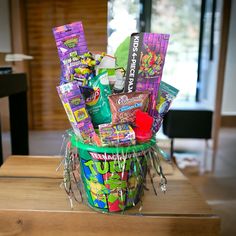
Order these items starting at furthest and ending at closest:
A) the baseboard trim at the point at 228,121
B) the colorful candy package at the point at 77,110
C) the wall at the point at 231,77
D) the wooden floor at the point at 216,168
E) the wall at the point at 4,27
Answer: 1. the baseboard trim at the point at 228,121
2. the wall at the point at 231,77
3. the wall at the point at 4,27
4. the wooden floor at the point at 216,168
5. the colorful candy package at the point at 77,110

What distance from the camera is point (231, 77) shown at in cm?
323

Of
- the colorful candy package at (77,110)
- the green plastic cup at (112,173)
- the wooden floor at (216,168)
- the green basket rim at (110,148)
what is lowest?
the wooden floor at (216,168)

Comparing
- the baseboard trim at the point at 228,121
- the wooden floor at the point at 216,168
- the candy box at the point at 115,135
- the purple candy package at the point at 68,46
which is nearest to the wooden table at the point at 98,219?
the candy box at the point at 115,135

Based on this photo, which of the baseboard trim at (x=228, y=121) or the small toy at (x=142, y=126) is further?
the baseboard trim at (x=228, y=121)

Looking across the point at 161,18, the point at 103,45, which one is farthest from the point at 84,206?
the point at 161,18

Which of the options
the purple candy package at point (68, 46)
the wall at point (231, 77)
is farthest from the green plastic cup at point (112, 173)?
the wall at point (231, 77)

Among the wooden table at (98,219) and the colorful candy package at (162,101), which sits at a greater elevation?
the colorful candy package at (162,101)

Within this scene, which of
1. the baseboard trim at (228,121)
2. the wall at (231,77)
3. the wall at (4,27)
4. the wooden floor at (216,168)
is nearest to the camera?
the wooden floor at (216,168)

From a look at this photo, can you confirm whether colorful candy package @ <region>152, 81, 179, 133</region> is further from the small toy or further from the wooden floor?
the wooden floor

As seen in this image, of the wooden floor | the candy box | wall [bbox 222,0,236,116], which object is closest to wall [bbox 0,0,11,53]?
the wooden floor

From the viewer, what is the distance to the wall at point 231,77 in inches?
122

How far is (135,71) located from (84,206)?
25cm

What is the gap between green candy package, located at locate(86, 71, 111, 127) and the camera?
0.43 m

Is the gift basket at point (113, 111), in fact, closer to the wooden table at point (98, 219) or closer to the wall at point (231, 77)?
the wooden table at point (98, 219)
